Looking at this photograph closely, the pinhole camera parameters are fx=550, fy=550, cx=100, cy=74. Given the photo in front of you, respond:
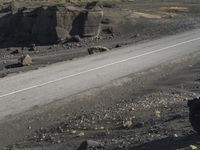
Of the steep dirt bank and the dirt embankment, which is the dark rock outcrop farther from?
the dirt embankment

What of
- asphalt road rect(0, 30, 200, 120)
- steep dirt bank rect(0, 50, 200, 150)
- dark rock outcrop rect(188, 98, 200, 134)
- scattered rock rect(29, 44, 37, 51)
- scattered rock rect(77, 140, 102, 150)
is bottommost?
scattered rock rect(29, 44, 37, 51)

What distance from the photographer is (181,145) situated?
8.61 meters

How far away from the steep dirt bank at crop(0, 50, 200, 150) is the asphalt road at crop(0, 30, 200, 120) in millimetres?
618

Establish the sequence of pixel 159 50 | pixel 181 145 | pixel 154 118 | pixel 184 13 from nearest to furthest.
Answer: pixel 181 145, pixel 154 118, pixel 159 50, pixel 184 13

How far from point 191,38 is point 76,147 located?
774 inches

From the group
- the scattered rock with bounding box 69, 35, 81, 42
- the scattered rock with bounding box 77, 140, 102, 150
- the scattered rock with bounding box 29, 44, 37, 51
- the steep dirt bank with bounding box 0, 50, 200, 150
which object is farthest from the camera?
the scattered rock with bounding box 69, 35, 81, 42

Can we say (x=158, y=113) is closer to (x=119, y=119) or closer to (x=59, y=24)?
(x=119, y=119)

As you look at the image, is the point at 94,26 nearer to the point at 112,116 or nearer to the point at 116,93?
the point at 116,93

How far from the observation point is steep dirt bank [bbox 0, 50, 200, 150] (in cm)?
949

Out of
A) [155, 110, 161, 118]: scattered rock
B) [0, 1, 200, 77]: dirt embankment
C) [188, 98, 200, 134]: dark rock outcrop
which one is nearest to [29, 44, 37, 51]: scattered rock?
[0, 1, 200, 77]: dirt embankment

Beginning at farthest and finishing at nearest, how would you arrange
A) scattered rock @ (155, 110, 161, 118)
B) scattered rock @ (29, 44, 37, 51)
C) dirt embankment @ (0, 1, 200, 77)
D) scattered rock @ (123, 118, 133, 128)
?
scattered rock @ (29, 44, 37, 51) < dirt embankment @ (0, 1, 200, 77) < scattered rock @ (155, 110, 161, 118) < scattered rock @ (123, 118, 133, 128)

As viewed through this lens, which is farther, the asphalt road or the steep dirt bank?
the asphalt road

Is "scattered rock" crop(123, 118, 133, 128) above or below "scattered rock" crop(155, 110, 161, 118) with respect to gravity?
above

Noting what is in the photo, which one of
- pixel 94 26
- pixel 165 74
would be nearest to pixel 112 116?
pixel 165 74
